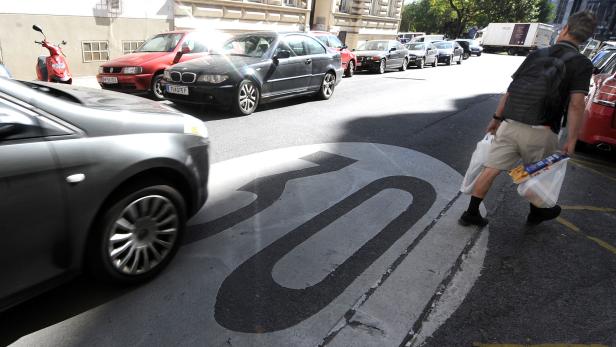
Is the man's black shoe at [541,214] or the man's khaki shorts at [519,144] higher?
the man's khaki shorts at [519,144]

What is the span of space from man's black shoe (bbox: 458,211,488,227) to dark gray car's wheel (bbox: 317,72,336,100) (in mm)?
6491

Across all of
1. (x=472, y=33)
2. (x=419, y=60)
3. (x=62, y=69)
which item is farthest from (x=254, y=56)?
(x=472, y=33)

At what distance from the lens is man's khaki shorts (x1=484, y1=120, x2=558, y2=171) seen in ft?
11.0

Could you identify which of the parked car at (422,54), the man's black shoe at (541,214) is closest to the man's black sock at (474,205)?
the man's black shoe at (541,214)

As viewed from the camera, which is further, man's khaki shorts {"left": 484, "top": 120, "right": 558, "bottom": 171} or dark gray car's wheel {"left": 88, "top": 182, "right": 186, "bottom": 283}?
man's khaki shorts {"left": 484, "top": 120, "right": 558, "bottom": 171}

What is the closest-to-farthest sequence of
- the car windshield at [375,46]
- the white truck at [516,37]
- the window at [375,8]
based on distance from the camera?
1. the car windshield at [375,46]
2. the window at [375,8]
3. the white truck at [516,37]

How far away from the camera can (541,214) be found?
12.4ft

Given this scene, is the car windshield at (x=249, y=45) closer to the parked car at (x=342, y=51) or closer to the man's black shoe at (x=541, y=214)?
the man's black shoe at (x=541, y=214)

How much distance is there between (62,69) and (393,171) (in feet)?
21.8

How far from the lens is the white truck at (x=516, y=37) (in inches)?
1779

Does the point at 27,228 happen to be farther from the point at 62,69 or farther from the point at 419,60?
the point at 419,60

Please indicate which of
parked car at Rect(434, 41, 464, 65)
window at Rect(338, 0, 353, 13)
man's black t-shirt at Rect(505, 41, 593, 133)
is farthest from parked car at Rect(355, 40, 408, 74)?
man's black t-shirt at Rect(505, 41, 593, 133)

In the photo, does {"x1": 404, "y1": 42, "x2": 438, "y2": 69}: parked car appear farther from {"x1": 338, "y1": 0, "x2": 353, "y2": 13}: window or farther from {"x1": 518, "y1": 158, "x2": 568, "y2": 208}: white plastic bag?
{"x1": 518, "y1": 158, "x2": 568, "y2": 208}: white plastic bag

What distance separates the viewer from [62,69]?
309 inches
